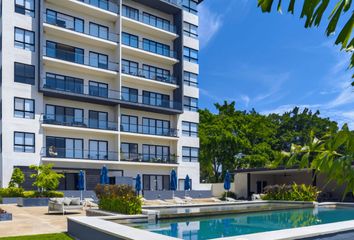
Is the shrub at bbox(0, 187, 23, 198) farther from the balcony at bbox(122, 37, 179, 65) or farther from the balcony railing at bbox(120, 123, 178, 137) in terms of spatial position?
the balcony at bbox(122, 37, 179, 65)

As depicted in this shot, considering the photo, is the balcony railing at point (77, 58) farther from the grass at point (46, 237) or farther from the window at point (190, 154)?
the grass at point (46, 237)

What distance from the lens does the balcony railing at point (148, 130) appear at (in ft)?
136

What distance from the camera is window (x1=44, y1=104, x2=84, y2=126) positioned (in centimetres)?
3634

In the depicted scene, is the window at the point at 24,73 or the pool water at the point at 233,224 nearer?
the pool water at the point at 233,224

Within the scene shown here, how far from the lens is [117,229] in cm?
1094

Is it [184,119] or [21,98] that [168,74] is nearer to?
[184,119]

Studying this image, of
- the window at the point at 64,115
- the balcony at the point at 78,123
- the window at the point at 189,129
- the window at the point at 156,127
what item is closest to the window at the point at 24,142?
the balcony at the point at 78,123

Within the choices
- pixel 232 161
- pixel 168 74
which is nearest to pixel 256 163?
pixel 232 161

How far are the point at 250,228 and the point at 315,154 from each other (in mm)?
15121

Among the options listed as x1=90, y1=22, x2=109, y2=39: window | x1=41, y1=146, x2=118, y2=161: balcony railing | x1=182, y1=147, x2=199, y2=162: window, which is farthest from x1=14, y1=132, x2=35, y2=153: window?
x1=182, y1=147, x2=199, y2=162: window

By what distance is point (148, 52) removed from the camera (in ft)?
143

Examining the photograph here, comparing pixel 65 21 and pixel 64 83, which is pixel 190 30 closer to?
pixel 65 21

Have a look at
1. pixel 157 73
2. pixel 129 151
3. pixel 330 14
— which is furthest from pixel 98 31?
pixel 330 14

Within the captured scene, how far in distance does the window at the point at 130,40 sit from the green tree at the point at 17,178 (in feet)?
57.3
